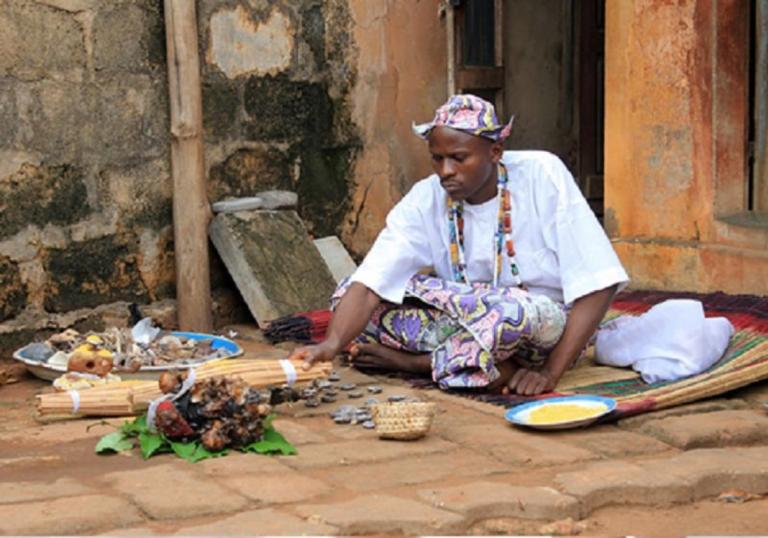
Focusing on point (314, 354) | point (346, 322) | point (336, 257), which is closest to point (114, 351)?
point (346, 322)

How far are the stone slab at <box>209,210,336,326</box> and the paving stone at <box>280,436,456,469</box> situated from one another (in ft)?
7.59

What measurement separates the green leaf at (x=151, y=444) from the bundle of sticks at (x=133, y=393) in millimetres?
390

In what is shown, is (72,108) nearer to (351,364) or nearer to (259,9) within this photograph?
(259,9)

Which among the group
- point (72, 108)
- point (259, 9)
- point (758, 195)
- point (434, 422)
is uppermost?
point (259, 9)

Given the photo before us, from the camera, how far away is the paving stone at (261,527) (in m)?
3.46

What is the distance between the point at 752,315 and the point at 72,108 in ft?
10.1

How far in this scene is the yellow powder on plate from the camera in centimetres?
461

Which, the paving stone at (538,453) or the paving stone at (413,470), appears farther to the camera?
the paving stone at (538,453)

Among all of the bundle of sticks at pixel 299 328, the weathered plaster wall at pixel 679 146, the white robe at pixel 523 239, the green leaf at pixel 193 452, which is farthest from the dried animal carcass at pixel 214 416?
the weathered plaster wall at pixel 679 146

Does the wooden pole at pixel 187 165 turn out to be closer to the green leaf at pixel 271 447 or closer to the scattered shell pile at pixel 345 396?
the scattered shell pile at pixel 345 396

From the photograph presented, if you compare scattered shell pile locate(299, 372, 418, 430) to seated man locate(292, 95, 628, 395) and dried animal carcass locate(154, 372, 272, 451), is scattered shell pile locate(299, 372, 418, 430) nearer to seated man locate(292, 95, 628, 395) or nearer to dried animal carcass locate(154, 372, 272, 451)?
seated man locate(292, 95, 628, 395)

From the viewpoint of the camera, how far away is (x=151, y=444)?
168 inches

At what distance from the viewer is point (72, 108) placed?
6.31m

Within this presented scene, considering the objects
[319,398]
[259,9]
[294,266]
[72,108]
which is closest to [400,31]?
[259,9]
